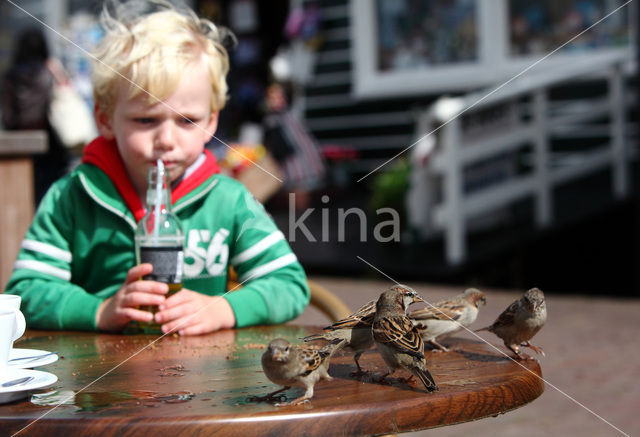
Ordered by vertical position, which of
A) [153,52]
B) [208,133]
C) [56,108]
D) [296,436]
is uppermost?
[56,108]

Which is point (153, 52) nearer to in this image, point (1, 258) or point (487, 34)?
point (1, 258)

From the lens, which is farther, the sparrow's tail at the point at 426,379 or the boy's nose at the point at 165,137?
the boy's nose at the point at 165,137

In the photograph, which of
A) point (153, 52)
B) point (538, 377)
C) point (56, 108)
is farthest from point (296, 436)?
point (56, 108)

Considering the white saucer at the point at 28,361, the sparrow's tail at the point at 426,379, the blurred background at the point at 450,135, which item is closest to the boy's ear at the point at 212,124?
the white saucer at the point at 28,361

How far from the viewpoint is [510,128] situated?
767 cm

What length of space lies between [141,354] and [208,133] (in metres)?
0.80

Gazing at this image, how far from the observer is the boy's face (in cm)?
205

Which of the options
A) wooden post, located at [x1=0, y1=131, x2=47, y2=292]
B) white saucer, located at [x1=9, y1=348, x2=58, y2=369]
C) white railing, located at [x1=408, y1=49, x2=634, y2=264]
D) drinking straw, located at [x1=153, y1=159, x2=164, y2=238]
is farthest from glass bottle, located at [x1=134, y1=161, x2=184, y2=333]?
white railing, located at [x1=408, y1=49, x2=634, y2=264]

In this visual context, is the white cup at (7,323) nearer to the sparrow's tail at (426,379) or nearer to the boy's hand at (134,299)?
the boy's hand at (134,299)

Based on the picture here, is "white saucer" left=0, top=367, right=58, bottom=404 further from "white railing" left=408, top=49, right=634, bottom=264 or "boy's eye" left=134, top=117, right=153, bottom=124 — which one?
"white railing" left=408, top=49, right=634, bottom=264

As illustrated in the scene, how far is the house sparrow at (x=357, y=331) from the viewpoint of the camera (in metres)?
1.32

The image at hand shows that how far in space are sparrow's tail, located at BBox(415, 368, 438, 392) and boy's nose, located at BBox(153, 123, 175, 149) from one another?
1060 mm

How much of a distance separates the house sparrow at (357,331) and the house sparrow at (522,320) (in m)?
0.25

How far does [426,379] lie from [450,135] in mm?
5975
